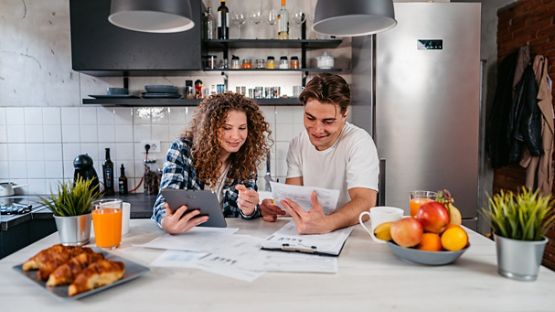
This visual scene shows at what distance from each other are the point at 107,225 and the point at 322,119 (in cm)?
95

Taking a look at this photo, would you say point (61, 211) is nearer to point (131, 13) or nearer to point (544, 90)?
point (131, 13)

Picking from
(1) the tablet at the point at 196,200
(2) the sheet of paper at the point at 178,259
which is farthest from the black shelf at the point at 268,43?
(2) the sheet of paper at the point at 178,259

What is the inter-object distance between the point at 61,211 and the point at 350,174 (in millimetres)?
1112

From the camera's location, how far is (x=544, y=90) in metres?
3.04

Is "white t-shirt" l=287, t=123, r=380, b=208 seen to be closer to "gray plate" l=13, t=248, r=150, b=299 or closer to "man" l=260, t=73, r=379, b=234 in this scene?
"man" l=260, t=73, r=379, b=234

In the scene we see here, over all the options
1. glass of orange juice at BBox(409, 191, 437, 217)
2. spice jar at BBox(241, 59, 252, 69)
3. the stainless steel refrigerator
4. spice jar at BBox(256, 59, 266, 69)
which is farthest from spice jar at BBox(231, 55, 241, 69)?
glass of orange juice at BBox(409, 191, 437, 217)

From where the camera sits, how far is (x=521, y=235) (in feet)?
3.22

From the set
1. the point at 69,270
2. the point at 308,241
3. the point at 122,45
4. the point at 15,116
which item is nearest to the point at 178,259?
the point at 69,270

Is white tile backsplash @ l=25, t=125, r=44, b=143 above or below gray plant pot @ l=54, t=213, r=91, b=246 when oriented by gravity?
above

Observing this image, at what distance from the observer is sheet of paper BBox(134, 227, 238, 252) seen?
1235 millimetres

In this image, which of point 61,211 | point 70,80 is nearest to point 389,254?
point 61,211

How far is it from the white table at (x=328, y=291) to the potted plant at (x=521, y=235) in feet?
0.11

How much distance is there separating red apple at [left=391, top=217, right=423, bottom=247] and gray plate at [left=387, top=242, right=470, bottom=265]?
2 centimetres

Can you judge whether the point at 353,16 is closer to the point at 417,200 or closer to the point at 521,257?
the point at 417,200
